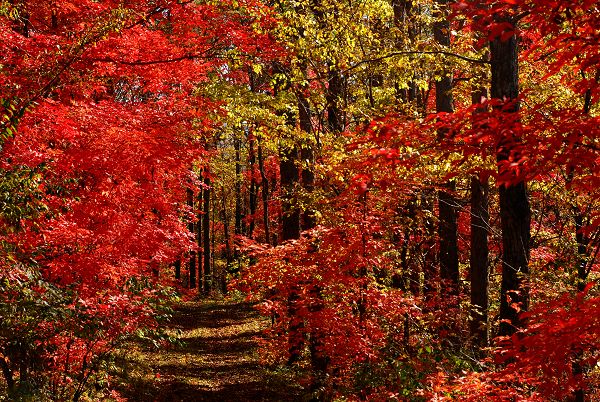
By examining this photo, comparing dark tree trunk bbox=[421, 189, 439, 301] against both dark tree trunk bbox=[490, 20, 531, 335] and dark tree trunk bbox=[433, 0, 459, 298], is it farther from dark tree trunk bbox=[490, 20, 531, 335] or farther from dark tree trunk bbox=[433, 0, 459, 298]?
dark tree trunk bbox=[490, 20, 531, 335]

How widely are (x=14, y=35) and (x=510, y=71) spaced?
8.36m

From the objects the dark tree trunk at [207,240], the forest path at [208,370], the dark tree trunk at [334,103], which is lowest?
the forest path at [208,370]

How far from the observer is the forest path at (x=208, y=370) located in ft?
42.0

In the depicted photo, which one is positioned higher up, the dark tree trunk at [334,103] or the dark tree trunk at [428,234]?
the dark tree trunk at [334,103]

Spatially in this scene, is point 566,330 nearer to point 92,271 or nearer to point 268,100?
point 92,271

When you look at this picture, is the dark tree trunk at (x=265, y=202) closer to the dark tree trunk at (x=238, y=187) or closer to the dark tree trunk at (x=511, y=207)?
the dark tree trunk at (x=238, y=187)

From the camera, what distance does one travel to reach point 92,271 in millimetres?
8523

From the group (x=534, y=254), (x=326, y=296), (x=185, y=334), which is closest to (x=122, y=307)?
(x=326, y=296)

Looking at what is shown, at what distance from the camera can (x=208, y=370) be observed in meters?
15.6

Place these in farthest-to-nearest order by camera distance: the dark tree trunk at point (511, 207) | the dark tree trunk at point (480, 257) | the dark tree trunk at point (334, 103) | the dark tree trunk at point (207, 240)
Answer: the dark tree trunk at point (207, 240), the dark tree trunk at point (480, 257), the dark tree trunk at point (334, 103), the dark tree trunk at point (511, 207)

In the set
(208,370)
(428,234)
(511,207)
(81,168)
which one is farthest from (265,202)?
(511,207)

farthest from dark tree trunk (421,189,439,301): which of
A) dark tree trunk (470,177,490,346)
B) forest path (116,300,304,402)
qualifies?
forest path (116,300,304,402)

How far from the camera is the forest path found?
42.0 feet

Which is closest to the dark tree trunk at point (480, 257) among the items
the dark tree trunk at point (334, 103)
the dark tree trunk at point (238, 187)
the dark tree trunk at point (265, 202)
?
the dark tree trunk at point (334, 103)
